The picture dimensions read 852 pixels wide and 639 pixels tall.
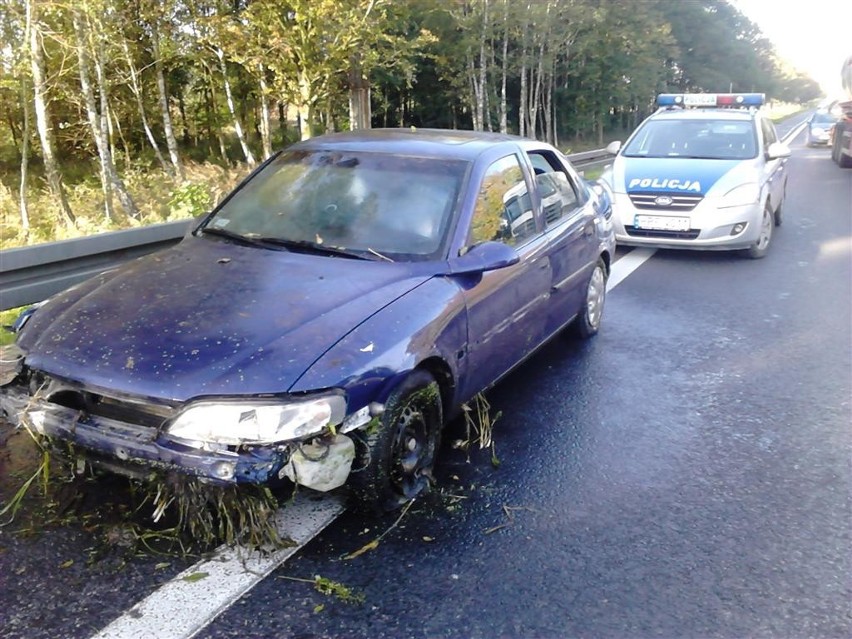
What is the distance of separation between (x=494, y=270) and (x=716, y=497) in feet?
5.10

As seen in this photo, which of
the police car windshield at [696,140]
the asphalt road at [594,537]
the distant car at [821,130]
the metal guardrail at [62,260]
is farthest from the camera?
the distant car at [821,130]

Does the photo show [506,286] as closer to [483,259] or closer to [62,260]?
[483,259]

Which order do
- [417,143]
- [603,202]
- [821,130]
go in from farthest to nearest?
1. [821,130]
2. [603,202]
3. [417,143]

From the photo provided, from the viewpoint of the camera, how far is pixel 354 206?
159 inches

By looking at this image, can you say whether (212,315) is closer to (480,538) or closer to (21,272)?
(480,538)

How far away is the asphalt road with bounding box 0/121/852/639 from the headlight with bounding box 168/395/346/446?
0.54 meters

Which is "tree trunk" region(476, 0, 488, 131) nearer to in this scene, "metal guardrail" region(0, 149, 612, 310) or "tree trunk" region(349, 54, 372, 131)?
"tree trunk" region(349, 54, 372, 131)

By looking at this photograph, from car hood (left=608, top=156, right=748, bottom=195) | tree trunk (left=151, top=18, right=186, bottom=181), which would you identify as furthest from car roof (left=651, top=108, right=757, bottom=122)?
tree trunk (left=151, top=18, right=186, bottom=181)

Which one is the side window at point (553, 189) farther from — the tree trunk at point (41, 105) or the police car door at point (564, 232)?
the tree trunk at point (41, 105)

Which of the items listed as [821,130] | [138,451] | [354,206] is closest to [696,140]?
[354,206]

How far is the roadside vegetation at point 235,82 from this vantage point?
1432cm

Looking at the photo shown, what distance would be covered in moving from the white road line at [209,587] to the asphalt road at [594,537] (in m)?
0.04

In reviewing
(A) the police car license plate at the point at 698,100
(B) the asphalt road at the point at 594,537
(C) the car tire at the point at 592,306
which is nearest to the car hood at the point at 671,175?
(C) the car tire at the point at 592,306

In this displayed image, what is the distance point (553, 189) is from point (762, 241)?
5.12 meters
